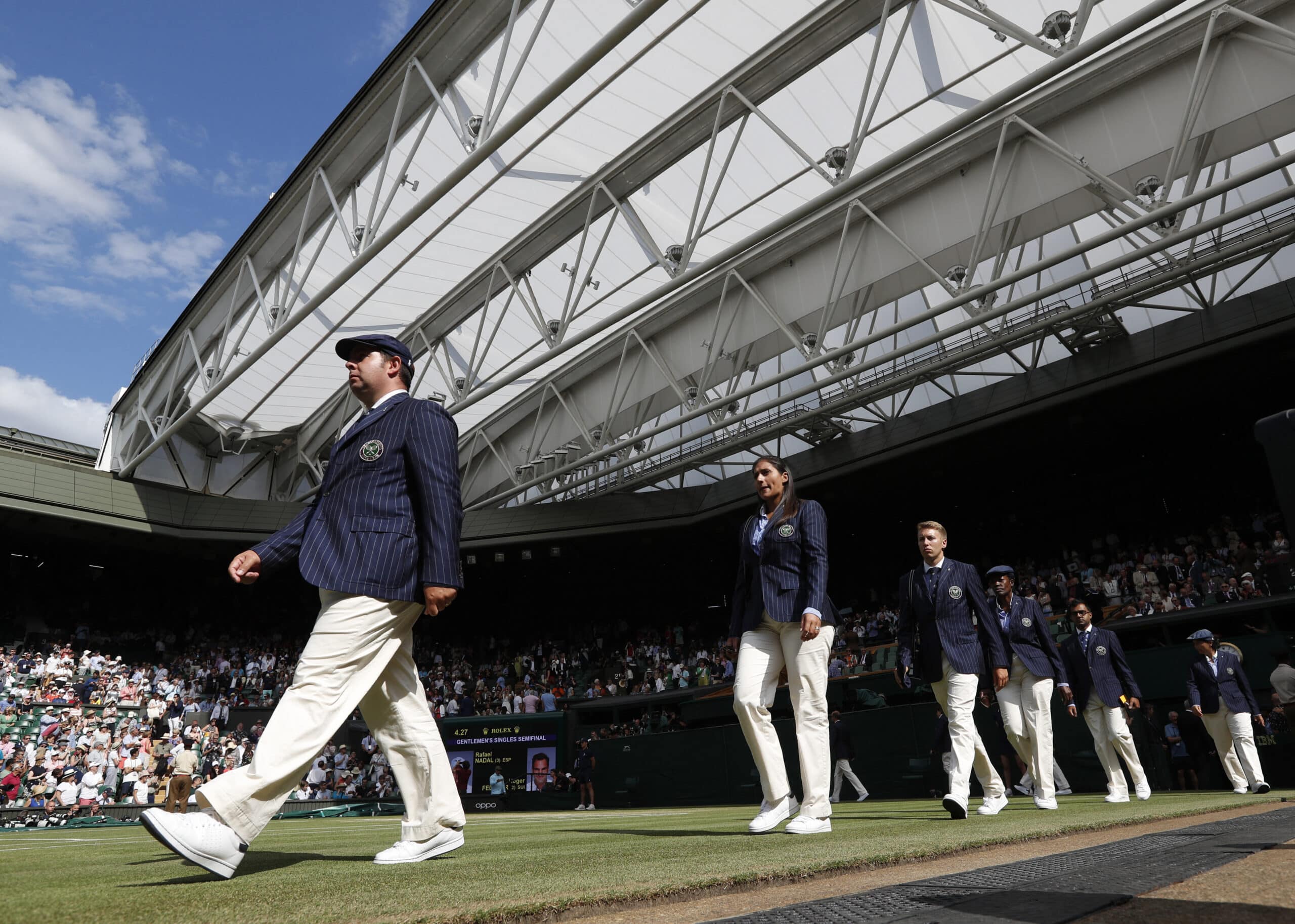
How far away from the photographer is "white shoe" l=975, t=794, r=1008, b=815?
640 cm

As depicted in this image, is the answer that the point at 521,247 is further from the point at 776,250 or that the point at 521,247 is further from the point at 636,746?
the point at 636,746

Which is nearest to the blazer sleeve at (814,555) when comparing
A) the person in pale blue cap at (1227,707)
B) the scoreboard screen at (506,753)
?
the person in pale blue cap at (1227,707)

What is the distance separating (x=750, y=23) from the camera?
13.3 metres

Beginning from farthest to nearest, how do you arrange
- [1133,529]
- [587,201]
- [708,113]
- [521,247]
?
1. [1133,529]
2. [521,247]
3. [587,201]
4. [708,113]

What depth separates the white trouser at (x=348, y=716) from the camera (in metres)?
2.84

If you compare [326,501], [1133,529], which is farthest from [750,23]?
[1133,529]

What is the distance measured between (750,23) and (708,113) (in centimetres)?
160

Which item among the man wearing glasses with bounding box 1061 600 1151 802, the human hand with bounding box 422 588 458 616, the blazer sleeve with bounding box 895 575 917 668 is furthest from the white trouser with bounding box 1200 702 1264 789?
the human hand with bounding box 422 588 458 616

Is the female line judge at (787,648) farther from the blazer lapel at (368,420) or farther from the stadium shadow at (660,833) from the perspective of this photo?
the blazer lapel at (368,420)

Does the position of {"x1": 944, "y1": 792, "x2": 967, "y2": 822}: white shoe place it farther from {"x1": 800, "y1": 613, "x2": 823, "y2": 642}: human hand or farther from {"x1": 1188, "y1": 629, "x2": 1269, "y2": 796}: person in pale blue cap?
{"x1": 1188, "y1": 629, "x2": 1269, "y2": 796}: person in pale blue cap

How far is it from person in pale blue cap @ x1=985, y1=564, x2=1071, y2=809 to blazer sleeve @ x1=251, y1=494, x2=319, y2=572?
19.8 ft

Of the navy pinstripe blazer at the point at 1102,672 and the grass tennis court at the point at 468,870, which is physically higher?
the navy pinstripe blazer at the point at 1102,672

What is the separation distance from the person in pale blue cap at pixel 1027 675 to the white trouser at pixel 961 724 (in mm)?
1183

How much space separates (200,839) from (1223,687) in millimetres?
10233
